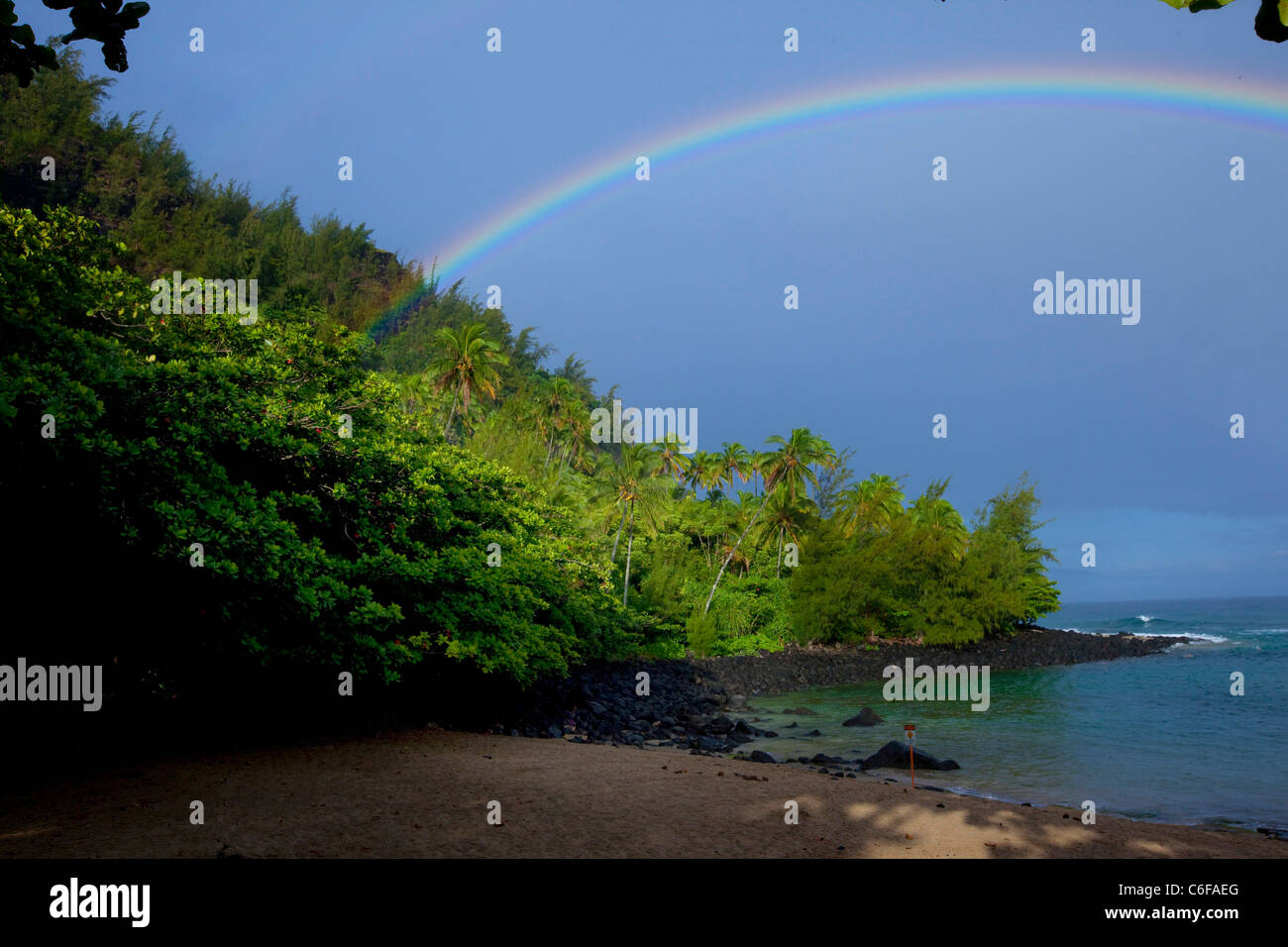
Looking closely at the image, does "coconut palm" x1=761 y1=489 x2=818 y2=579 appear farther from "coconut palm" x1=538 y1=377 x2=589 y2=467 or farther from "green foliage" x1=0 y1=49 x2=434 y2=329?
"green foliage" x1=0 y1=49 x2=434 y2=329

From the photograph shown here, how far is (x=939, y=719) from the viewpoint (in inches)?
1145

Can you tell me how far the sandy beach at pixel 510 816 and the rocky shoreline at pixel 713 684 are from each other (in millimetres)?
6677

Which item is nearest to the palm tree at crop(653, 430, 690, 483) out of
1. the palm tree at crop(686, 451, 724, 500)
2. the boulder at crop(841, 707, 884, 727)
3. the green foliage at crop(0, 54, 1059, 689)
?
the palm tree at crop(686, 451, 724, 500)

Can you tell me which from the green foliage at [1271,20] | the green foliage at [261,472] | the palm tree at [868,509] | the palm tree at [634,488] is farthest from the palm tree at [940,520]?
the green foliage at [1271,20]

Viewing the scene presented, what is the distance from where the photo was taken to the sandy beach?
8.62 metres

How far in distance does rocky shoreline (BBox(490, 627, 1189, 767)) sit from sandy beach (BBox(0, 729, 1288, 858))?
6677 mm

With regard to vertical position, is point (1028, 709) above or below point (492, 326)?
below

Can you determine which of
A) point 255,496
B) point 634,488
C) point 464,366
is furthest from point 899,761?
point 464,366

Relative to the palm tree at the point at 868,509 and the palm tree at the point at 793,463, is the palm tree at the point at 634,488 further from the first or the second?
the palm tree at the point at 868,509

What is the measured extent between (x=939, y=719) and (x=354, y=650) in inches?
902

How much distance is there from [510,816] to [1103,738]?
2202 centimetres

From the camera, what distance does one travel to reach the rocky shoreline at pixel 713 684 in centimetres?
2197
